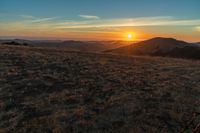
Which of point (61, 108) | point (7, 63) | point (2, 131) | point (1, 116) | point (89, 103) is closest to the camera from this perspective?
point (2, 131)

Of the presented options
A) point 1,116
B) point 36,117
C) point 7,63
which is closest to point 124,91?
point 36,117

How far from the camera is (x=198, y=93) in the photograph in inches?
580

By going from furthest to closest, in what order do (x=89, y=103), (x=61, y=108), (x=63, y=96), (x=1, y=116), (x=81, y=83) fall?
(x=81, y=83) < (x=63, y=96) < (x=89, y=103) < (x=61, y=108) < (x=1, y=116)

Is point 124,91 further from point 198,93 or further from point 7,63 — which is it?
point 7,63

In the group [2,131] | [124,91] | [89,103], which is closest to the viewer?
[2,131]

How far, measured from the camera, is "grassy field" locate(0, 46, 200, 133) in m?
9.74

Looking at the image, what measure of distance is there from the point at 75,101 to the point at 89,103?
682mm

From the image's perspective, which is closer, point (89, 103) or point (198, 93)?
point (89, 103)

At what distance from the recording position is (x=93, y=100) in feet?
40.6

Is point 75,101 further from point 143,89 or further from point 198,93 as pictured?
point 198,93

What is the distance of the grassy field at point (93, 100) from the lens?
9742 mm

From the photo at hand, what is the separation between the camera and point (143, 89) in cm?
1487

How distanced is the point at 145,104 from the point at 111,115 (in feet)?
7.17

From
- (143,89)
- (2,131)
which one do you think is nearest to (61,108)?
(2,131)
